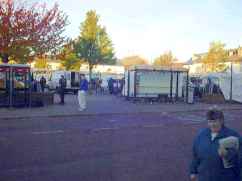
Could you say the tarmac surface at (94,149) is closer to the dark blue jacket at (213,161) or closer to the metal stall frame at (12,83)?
the dark blue jacket at (213,161)

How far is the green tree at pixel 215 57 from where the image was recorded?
60562 millimetres

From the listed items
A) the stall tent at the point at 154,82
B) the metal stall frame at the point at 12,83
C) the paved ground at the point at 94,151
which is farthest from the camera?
the stall tent at the point at 154,82

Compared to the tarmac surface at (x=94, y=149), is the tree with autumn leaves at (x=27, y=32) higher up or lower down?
higher up

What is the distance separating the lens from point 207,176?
412 centimetres

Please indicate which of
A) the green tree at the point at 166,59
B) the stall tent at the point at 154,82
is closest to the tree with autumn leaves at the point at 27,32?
the stall tent at the point at 154,82

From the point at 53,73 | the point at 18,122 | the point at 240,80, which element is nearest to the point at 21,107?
the point at 18,122

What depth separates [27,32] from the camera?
101 feet

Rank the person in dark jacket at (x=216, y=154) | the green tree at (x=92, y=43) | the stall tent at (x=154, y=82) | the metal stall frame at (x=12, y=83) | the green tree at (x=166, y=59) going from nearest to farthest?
the person in dark jacket at (x=216, y=154)
the metal stall frame at (x=12, y=83)
the stall tent at (x=154, y=82)
the green tree at (x=92, y=43)
the green tree at (x=166, y=59)

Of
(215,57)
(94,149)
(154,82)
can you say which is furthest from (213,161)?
(215,57)

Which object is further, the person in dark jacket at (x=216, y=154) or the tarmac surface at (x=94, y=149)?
the tarmac surface at (x=94, y=149)

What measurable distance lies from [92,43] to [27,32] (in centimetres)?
2017

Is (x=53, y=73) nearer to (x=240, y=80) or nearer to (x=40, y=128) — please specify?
(x=240, y=80)

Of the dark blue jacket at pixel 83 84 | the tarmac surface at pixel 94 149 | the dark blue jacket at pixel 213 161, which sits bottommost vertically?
the tarmac surface at pixel 94 149

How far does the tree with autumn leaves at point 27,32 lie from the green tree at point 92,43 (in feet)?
50.9
